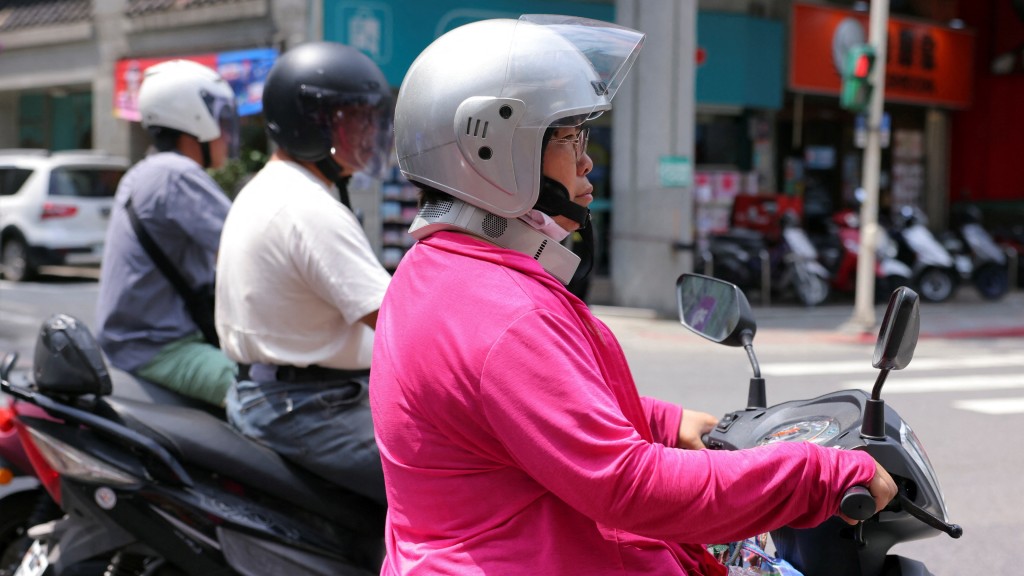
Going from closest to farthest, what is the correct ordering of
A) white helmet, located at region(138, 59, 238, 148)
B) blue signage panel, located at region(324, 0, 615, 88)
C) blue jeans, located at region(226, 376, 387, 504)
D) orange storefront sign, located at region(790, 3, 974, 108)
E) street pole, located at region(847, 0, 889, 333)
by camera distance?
1. blue jeans, located at region(226, 376, 387, 504)
2. white helmet, located at region(138, 59, 238, 148)
3. street pole, located at region(847, 0, 889, 333)
4. blue signage panel, located at region(324, 0, 615, 88)
5. orange storefront sign, located at region(790, 3, 974, 108)

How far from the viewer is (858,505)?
1684mm

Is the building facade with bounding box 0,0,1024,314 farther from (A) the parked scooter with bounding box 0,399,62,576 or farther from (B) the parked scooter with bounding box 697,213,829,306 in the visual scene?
(A) the parked scooter with bounding box 0,399,62,576

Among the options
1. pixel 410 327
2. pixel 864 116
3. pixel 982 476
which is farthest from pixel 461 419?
pixel 864 116

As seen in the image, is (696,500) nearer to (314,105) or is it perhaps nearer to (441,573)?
(441,573)

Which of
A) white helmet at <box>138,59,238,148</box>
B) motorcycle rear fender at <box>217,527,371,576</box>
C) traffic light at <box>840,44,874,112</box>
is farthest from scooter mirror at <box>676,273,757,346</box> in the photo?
traffic light at <box>840,44,874,112</box>

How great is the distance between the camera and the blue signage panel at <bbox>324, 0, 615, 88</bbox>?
48.2ft

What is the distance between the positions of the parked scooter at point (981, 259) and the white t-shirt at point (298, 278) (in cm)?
1418

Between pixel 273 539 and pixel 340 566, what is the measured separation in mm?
196

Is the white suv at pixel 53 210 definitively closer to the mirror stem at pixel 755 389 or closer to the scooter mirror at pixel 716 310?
the scooter mirror at pixel 716 310

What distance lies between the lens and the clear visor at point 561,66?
1.84 m

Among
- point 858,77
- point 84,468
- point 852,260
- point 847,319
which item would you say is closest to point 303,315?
point 84,468

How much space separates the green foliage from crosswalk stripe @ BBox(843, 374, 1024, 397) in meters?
9.59

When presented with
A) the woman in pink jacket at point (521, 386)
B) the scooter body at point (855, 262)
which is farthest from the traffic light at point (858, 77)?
the woman in pink jacket at point (521, 386)

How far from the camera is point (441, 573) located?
1.73 metres
